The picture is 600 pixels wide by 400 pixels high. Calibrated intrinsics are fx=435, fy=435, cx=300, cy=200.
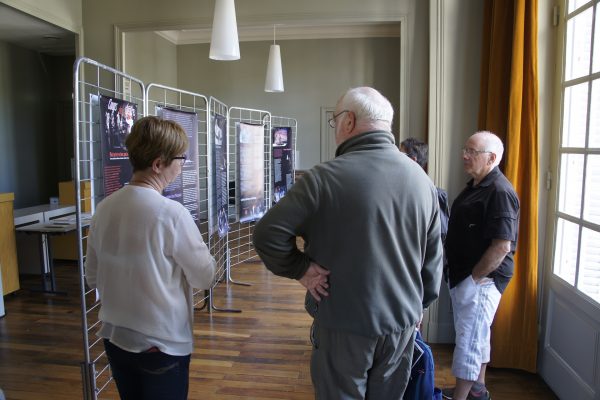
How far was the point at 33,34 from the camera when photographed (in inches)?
260

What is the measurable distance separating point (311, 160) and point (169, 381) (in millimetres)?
7521

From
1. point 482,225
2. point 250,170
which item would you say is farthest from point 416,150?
point 250,170

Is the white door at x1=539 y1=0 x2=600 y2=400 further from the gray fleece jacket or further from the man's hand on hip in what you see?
the man's hand on hip

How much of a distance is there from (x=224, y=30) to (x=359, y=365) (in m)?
3.09

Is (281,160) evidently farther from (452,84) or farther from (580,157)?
(580,157)

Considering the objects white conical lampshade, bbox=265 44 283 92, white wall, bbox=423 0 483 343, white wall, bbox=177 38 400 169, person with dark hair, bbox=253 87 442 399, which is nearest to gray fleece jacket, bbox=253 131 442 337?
person with dark hair, bbox=253 87 442 399

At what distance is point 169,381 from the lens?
1445mm

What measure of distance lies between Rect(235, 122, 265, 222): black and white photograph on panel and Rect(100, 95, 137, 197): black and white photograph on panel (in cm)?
176

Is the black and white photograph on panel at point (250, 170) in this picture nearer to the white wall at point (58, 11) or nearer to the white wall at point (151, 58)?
the white wall at point (58, 11)

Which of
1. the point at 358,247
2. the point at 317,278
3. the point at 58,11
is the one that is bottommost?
the point at 317,278

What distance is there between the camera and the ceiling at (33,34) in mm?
5688

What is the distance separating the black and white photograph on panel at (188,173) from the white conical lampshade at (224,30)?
0.88 meters

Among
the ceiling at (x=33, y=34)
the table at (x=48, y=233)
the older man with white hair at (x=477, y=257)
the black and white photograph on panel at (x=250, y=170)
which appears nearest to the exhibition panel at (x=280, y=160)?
the black and white photograph on panel at (x=250, y=170)

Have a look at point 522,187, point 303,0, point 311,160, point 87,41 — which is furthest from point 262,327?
point 311,160
